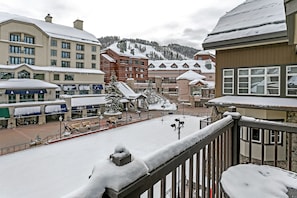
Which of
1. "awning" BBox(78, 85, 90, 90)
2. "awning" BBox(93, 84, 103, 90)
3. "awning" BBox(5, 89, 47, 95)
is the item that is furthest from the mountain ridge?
"awning" BBox(5, 89, 47, 95)

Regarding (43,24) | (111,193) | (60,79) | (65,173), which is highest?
(43,24)

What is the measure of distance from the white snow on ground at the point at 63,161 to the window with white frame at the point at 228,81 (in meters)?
3.47

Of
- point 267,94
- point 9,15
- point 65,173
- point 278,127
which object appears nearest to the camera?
point 278,127

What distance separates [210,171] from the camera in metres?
1.93

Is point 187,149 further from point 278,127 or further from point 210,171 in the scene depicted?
point 278,127

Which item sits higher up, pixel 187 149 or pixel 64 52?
pixel 64 52

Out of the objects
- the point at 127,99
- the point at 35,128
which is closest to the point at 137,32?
the point at 127,99

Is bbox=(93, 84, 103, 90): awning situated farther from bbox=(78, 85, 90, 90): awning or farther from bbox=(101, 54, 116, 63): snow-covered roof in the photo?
bbox=(101, 54, 116, 63): snow-covered roof

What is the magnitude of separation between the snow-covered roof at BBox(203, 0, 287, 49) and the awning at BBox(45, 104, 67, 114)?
51.9 feet

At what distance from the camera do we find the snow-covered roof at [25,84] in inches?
689

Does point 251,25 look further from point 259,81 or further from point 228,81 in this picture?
point 228,81

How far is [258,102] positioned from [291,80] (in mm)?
1165

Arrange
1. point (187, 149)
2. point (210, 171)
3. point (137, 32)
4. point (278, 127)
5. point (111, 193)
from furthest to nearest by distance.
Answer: point (137, 32), point (278, 127), point (210, 171), point (187, 149), point (111, 193)

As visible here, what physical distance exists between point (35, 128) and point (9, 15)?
1138 centimetres
